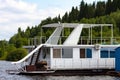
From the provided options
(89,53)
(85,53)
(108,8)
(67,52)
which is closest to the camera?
(67,52)

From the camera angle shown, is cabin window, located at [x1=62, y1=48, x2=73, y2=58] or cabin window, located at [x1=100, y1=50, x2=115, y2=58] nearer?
cabin window, located at [x1=62, y1=48, x2=73, y2=58]

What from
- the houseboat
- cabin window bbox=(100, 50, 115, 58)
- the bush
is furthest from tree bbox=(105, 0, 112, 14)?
the houseboat

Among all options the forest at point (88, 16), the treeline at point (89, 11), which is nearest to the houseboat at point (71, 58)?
the forest at point (88, 16)

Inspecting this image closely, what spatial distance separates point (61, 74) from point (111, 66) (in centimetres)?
640

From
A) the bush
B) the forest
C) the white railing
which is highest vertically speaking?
the forest

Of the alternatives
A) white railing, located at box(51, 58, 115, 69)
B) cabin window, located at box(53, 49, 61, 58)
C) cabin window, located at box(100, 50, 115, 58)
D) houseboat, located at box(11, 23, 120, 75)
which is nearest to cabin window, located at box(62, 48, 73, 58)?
houseboat, located at box(11, 23, 120, 75)

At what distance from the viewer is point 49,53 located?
52.2 m

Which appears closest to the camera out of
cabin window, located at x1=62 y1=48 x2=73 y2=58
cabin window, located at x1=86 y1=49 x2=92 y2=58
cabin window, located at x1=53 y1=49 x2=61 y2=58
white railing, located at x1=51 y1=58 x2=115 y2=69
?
white railing, located at x1=51 y1=58 x2=115 y2=69

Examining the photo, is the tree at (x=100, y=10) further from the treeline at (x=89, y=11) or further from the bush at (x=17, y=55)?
the bush at (x=17, y=55)

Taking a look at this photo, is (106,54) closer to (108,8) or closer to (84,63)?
(84,63)

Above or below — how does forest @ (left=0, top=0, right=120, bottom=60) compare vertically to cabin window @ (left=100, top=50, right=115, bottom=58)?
above

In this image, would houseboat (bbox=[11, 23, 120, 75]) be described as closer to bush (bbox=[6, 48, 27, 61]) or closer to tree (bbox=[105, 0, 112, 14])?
bush (bbox=[6, 48, 27, 61])

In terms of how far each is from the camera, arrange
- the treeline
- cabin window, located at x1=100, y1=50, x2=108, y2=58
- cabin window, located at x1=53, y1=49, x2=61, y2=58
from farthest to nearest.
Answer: the treeline → cabin window, located at x1=100, y1=50, x2=108, y2=58 → cabin window, located at x1=53, y1=49, x2=61, y2=58

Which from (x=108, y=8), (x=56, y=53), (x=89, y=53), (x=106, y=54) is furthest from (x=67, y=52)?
(x=108, y=8)
